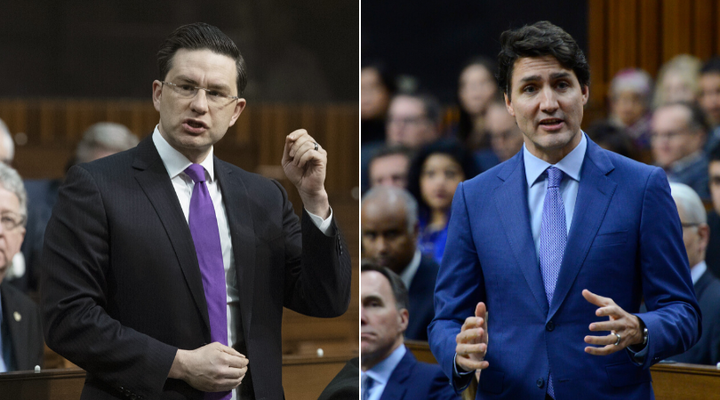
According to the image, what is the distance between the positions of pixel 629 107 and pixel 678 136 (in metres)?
0.92

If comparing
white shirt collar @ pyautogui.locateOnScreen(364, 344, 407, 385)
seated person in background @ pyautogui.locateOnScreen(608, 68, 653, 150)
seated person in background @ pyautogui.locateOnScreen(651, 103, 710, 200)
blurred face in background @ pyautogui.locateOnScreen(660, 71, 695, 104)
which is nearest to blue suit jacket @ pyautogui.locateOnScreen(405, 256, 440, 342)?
white shirt collar @ pyautogui.locateOnScreen(364, 344, 407, 385)

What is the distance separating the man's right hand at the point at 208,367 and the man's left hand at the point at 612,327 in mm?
617

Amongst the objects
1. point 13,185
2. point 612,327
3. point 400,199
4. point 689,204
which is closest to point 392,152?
point 400,199

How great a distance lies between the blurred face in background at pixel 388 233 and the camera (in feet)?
9.00

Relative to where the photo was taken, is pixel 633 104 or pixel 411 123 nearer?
pixel 411 123

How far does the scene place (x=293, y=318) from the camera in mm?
2574

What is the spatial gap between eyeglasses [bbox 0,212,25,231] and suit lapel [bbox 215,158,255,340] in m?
1.12

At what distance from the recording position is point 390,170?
3717 millimetres

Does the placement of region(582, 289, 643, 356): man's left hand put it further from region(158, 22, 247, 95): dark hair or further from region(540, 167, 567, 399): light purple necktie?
region(158, 22, 247, 95): dark hair

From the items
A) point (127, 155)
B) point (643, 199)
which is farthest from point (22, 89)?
point (643, 199)

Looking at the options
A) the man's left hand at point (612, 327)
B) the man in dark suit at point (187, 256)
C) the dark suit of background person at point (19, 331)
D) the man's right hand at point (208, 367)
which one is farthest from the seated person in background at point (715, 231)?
the dark suit of background person at point (19, 331)

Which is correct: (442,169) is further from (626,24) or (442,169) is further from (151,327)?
(626,24)

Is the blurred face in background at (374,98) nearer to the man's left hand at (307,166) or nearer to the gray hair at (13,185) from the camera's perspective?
the gray hair at (13,185)

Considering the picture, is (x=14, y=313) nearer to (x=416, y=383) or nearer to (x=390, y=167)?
(x=416, y=383)
